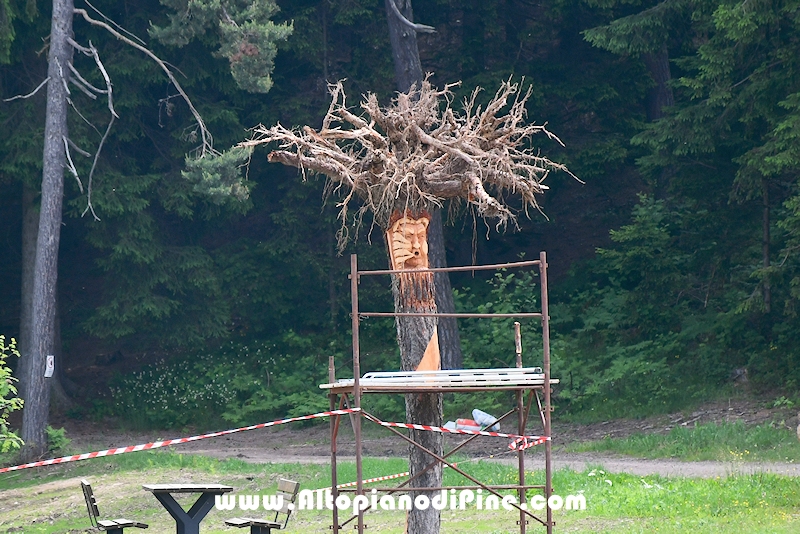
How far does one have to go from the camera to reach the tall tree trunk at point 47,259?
58.0 feet

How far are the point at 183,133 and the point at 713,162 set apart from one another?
10.5 m

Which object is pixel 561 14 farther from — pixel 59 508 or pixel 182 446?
pixel 59 508

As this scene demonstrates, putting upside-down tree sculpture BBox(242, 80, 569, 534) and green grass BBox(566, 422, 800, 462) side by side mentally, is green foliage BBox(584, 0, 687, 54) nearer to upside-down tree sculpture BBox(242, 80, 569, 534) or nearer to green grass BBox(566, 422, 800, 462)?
green grass BBox(566, 422, 800, 462)

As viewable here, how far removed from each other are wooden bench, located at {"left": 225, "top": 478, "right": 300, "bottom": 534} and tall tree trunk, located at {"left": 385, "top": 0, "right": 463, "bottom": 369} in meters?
7.94

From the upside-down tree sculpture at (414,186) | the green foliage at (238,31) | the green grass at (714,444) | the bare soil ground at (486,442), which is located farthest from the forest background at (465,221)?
the upside-down tree sculpture at (414,186)

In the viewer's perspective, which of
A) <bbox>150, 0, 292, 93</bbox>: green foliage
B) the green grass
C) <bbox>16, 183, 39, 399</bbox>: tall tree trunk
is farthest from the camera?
<bbox>16, 183, 39, 399</bbox>: tall tree trunk

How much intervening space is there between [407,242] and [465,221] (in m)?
8.69

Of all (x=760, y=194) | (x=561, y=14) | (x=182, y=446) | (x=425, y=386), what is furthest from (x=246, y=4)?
(x=425, y=386)

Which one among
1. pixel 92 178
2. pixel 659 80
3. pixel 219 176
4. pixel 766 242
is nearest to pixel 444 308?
pixel 219 176

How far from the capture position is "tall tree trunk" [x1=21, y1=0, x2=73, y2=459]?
1769 centimetres

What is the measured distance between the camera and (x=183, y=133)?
2089 centimetres

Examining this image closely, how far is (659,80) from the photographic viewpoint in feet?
70.8

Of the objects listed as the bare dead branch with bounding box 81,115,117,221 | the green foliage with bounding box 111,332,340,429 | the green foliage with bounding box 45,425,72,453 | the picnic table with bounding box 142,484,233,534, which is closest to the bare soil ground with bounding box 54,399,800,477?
the green foliage with bounding box 111,332,340,429

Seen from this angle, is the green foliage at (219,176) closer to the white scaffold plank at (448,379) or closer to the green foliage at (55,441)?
the green foliage at (55,441)
